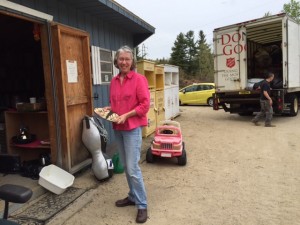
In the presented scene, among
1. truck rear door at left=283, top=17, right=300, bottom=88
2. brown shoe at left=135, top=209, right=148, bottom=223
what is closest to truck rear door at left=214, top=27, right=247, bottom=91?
truck rear door at left=283, top=17, right=300, bottom=88

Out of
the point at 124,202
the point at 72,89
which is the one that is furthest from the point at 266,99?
the point at 124,202

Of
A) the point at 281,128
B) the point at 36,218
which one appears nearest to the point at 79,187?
the point at 36,218

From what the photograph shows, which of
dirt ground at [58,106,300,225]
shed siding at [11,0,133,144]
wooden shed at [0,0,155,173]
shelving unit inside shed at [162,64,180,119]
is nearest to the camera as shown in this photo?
dirt ground at [58,106,300,225]

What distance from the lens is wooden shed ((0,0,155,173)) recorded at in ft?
14.1

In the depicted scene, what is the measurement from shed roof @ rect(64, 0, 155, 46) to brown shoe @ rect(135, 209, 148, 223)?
12.5ft

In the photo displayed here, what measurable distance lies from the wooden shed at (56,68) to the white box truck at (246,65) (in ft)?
12.9

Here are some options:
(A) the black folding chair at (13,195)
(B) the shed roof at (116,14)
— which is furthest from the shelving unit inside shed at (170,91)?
(A) the black folding chair at (13,195)

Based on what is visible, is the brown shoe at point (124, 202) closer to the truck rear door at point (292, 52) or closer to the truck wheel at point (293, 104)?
the truck rear door at point (292, 52)

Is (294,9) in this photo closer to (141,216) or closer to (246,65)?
(246,65)

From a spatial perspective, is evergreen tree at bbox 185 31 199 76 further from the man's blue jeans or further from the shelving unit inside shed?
the man's blue jeans

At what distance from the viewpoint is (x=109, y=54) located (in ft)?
23.2

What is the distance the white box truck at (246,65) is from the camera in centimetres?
957

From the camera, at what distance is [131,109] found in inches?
127

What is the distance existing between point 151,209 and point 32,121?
3.12m
